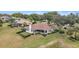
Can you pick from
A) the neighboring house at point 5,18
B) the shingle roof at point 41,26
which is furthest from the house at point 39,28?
the neighboring house at point 5,18

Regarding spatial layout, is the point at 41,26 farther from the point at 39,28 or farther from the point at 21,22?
the point at 21,22

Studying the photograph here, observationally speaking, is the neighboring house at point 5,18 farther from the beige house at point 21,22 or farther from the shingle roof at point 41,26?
the shingle roof at point 41,26

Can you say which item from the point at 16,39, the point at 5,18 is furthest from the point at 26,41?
the point at 5,18

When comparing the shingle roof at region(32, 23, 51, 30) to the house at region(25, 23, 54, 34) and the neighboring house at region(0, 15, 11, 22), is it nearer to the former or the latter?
the house at region(25, 23, 54, 34)

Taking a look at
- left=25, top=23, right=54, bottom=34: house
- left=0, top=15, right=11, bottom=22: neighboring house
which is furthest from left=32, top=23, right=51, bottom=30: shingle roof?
left=0, top=15, right=11, bottom=22: neighboring house
